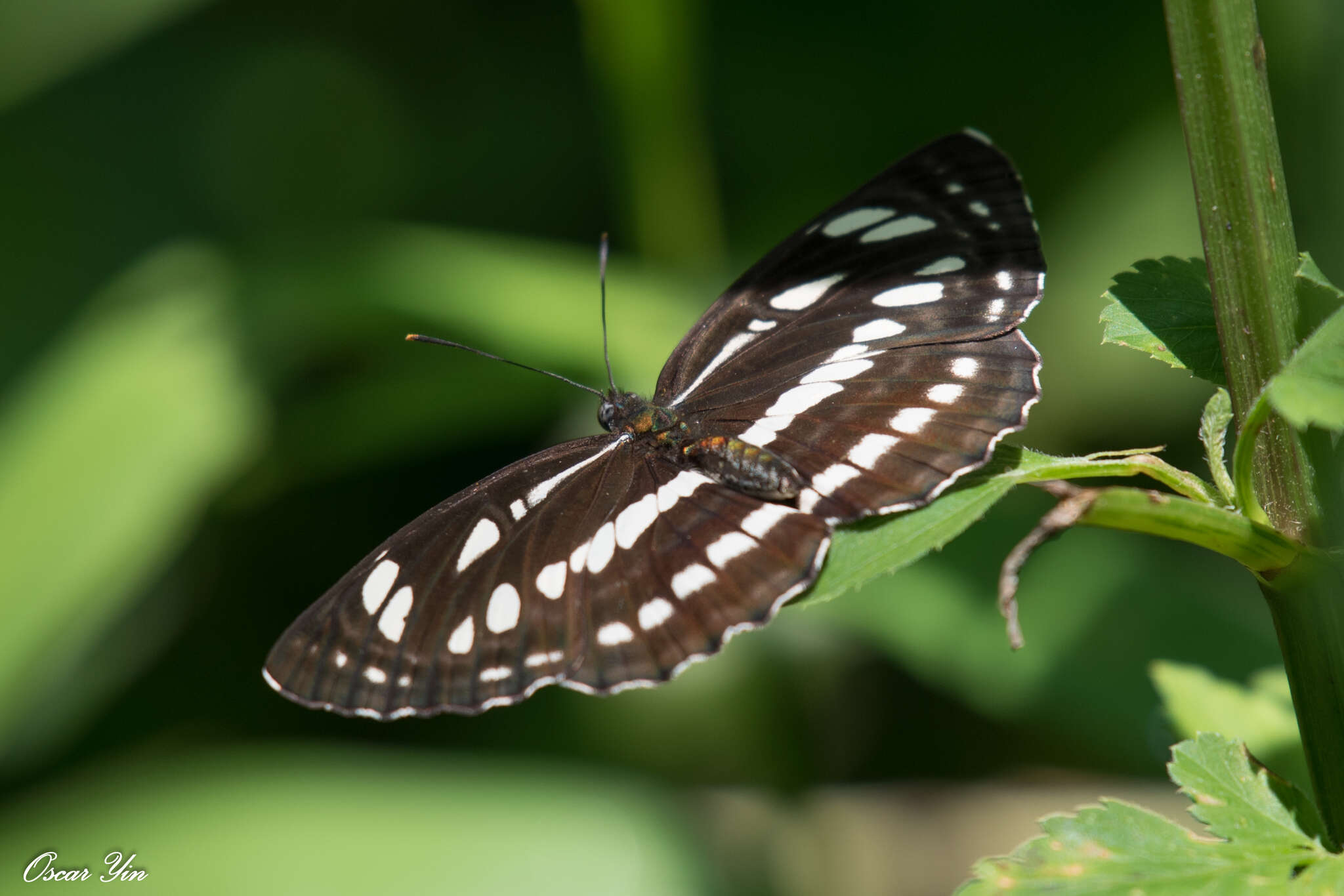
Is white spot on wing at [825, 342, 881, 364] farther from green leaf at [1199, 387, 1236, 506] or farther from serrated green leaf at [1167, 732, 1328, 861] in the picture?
serrated green leaf at [1167, 732, 1328, 861]

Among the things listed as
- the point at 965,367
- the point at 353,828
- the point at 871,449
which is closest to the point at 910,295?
the point at 965,367

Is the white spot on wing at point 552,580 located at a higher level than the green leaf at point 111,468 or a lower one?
lower

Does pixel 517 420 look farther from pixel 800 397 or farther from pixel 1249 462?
pixel 1249 462

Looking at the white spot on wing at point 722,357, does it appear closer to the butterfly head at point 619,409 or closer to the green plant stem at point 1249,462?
the butterfly head at point 619,409

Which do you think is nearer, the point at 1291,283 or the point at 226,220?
the point at 1291,283

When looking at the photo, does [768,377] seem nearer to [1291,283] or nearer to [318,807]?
[1291,283]

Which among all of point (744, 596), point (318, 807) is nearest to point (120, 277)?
point (318, 807)

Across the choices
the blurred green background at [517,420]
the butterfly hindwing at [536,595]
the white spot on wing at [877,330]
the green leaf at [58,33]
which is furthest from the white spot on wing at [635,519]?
the green leaf at [58,33]
